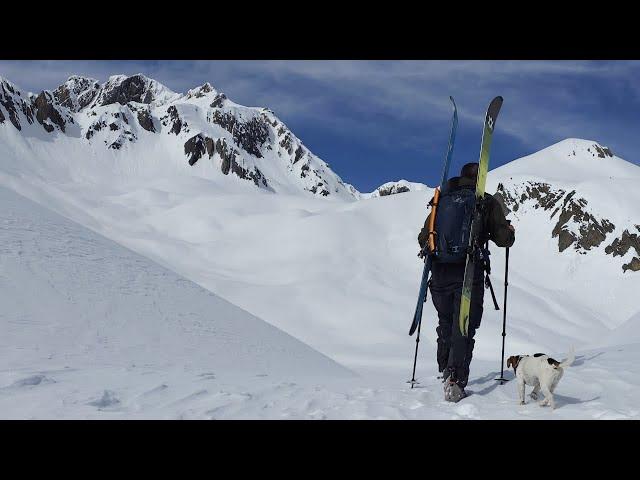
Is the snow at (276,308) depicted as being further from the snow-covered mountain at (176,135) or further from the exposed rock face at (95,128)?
the exposed rock face at (95,128)

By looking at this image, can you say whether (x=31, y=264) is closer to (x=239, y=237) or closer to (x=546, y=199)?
(x=239, y=237)

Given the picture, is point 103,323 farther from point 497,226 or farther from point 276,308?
point 276,308

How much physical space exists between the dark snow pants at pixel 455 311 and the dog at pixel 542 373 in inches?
22.6

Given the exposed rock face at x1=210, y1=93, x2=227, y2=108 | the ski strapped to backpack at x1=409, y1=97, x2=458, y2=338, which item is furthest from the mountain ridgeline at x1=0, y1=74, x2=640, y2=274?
the ski strapped to backpack at x1=409, y1=97, x2=458, y2=338

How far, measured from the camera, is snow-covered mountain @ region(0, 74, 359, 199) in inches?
4919

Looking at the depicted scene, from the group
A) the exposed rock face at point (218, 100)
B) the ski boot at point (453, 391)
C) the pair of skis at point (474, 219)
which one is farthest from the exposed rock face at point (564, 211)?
the exposed rock face at point (218, 100)

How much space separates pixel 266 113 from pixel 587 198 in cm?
16233

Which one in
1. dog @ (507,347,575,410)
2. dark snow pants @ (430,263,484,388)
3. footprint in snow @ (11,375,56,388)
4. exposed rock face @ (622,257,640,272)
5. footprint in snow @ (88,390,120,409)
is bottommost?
footprint in snow @ (88,390,120,409)

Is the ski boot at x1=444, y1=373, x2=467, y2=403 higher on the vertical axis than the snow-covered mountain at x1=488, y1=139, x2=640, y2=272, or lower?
lower

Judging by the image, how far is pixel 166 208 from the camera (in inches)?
2544

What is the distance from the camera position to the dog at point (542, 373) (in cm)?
450

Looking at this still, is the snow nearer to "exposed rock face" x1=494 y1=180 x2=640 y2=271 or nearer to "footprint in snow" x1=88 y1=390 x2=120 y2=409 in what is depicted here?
"footprint in snow" x1=88 y1=390 x2=120 y2=409

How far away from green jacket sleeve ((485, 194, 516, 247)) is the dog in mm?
1268
